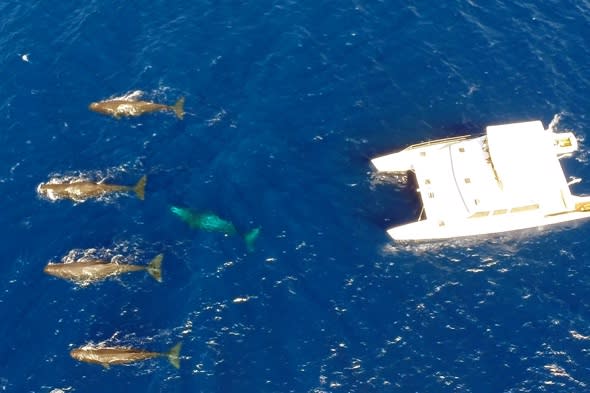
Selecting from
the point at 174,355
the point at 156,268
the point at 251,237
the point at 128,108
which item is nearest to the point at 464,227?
the point at 251,237

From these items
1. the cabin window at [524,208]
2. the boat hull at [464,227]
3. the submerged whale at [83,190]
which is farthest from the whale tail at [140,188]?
the cabin window at [524,208]

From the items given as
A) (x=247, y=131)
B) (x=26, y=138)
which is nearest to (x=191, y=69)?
(x=247, y=131)

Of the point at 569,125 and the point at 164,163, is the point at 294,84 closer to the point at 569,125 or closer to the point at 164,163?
the point at 164,163

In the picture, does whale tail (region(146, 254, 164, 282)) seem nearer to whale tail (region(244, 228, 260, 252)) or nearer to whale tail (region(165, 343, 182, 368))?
whale tail (region(165, 343, 182, 368))

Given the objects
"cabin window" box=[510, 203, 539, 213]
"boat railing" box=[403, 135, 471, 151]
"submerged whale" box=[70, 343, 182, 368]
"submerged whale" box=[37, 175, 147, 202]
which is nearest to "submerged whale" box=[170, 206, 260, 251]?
"submerged whale" box=[37, 175, 147, 202]

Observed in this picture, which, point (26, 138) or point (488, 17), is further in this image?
point (488, 17)

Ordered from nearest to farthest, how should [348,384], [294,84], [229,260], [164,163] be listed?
[348,384], [229,260], [164,163], [294,84]
